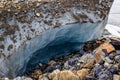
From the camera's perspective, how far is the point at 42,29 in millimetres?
3990

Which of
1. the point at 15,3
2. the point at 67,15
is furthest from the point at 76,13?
the point at 15,3

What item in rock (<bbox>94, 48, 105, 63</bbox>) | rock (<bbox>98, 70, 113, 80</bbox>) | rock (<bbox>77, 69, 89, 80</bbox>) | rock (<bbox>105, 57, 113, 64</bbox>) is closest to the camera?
rock (<bbox>98, 70, 113, 80</bbox>)

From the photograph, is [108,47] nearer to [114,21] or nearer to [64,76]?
[64,76]

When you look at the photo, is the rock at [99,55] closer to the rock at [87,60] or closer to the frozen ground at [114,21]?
the rock at [87,60]

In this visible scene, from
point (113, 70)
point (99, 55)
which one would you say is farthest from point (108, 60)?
point (113, 70)

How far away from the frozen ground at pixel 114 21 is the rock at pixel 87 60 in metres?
1.69

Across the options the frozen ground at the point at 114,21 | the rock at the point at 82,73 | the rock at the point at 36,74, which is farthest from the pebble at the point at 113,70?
the frozen ground at the point at 114,21

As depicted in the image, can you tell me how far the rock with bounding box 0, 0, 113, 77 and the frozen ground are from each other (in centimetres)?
136

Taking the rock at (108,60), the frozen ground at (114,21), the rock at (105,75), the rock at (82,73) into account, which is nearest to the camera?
the rock at (105,75)

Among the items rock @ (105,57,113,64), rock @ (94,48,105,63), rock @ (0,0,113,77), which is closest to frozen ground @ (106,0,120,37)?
rock @ (0,0,113,77)

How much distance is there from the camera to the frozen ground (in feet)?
19.6

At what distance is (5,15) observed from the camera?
13.2 feet

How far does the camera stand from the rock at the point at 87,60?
397 cm

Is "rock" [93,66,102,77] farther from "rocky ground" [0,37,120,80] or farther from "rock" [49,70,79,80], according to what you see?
"rock" [49,70,79,80]
